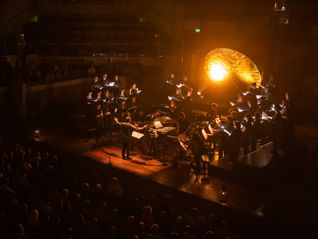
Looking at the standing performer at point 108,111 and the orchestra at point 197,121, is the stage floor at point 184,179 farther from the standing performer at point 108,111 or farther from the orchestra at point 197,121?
the standing performer at point 108,111

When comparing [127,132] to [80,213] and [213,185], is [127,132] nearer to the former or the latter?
[213,185]

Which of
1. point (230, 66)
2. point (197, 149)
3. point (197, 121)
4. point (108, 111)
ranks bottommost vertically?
point (197, 149)

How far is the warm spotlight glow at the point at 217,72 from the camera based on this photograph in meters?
23.2

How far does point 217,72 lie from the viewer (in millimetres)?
23688

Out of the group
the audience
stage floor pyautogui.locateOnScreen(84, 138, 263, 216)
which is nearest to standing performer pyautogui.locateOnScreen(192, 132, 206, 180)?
stage floor pyautogui.locateOnScreen(84, 138, 263, 216)

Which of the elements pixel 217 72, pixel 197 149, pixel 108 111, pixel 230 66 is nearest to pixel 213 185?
pixel 197 149

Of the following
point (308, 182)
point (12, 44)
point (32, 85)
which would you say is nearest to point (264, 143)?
point (308, 182)

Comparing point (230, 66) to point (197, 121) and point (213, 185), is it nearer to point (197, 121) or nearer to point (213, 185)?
point (197, 121)

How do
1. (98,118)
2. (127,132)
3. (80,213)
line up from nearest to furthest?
1. (80,213)
2. (127,132)
3. (98,118)

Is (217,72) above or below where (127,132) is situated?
above

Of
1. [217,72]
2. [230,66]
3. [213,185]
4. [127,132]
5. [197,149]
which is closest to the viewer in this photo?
[213,185]

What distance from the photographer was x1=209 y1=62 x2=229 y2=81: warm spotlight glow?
2322 centimetres

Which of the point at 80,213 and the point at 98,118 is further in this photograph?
the point at 98,118

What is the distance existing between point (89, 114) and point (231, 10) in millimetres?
8649
